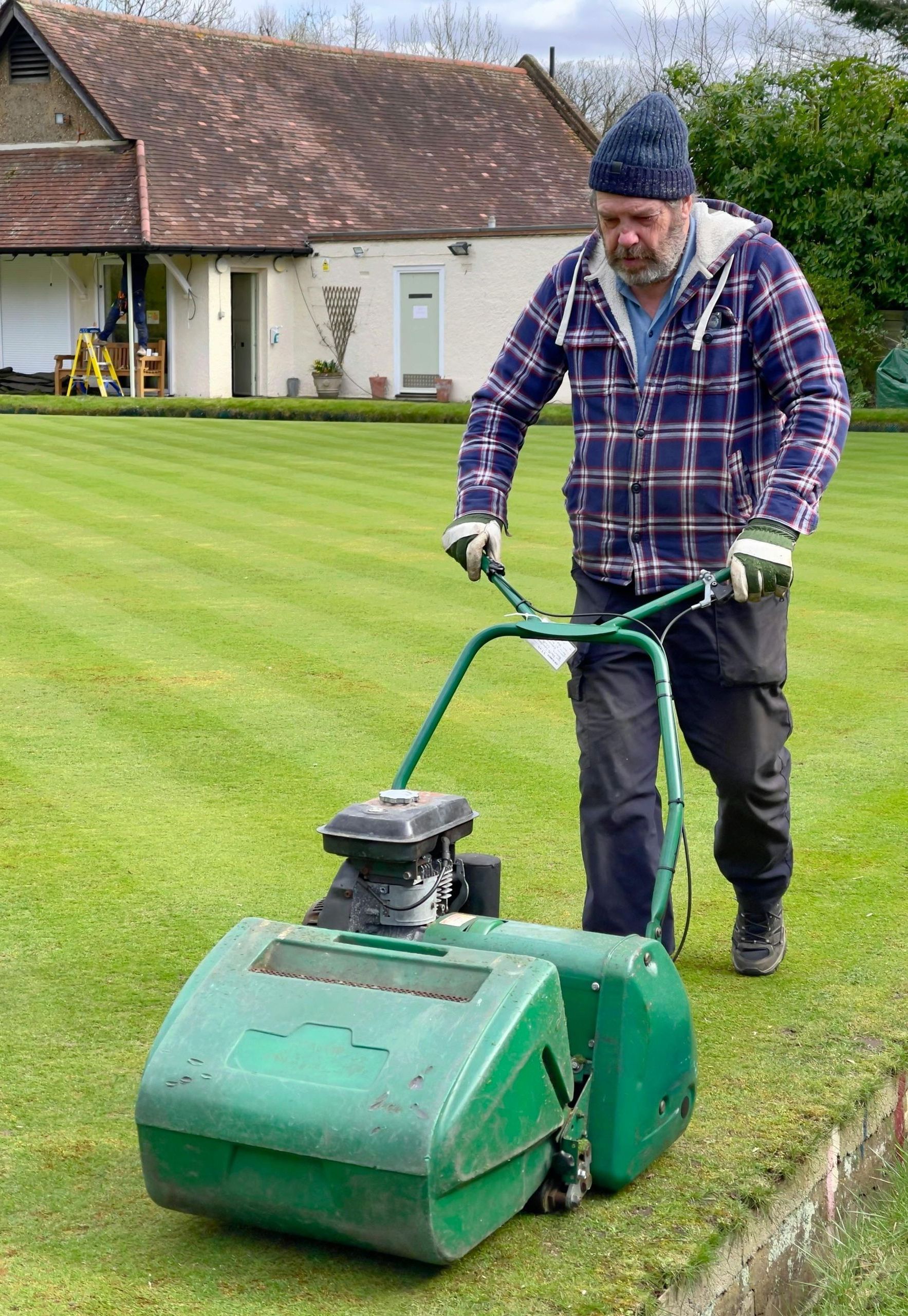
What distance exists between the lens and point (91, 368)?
30531mm

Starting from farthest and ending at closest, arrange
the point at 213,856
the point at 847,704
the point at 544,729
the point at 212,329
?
the point at 212,329 → the point at 847,704 → the point at 544,729 → the point at 213,856

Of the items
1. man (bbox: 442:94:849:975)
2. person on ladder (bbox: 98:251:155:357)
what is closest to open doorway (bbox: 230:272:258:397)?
person on ladder (bbox: 98:251:155:357)

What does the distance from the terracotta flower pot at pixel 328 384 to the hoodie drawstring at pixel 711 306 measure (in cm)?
2799

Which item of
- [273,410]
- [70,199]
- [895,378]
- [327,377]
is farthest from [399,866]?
[70,199]

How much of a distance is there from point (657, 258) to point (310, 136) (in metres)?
32.3

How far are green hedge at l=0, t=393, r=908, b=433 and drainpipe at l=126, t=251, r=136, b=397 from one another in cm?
381

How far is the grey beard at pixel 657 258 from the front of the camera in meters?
3.81

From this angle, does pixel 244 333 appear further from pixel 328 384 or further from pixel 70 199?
pixel 70 199

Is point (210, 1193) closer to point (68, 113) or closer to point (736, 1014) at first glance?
point (736, 1014)

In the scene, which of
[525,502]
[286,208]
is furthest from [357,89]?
[525,502]

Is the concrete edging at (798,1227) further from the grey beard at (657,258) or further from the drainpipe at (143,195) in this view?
the drainpipe at (143,195)

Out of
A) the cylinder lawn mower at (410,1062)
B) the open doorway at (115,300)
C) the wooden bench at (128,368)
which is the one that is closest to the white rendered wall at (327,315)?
the open doorway at (115,300)

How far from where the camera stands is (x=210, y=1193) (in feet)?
9.65

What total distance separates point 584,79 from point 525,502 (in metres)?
57.5
